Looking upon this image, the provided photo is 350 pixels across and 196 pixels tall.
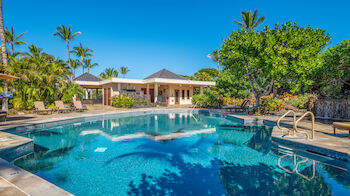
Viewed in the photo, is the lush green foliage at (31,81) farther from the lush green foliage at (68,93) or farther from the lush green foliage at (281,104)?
the lush green foliage at (281,104)

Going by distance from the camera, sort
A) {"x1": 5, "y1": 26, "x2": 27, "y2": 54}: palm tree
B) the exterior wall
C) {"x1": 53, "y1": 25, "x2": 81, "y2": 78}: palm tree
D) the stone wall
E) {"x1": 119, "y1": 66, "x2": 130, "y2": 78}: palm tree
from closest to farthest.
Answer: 1. the stone wall
2. the exterior wall
3. {"x1": 5, "y1": 26, "x2": 27, "y2": 54}: palm tree
4. {"x1": 53, "y1": 25, "x2": 81, "y2": 78}: palm tree
5. {"x1": 119, "y1": 66, "x2": 130, "y2": 78}: palm tree

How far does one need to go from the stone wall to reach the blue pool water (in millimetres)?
7367

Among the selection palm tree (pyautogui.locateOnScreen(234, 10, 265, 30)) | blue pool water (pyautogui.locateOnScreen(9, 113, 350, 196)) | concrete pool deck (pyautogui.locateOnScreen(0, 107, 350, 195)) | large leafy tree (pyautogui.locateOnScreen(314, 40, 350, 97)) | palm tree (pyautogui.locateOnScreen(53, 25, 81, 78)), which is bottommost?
blue pool water (pyautogui.locateOnScreen(9, 113, 350, 196))

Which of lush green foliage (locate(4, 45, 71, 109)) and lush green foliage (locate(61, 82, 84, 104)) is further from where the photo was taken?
lush green foliage (locate(61, 82, 84, 104))

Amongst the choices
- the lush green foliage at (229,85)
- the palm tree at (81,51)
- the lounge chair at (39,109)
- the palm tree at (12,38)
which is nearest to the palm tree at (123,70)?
the palm tree at (81,51)

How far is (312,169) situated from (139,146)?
5.51 meters

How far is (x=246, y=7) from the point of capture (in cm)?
2667

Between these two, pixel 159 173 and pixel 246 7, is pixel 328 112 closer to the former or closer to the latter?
pixel 159 173

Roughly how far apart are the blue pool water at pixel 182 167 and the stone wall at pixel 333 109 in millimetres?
7367

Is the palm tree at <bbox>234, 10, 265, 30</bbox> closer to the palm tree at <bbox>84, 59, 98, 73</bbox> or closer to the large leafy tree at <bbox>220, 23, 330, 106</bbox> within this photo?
the large leafy tree at <bbox>220, 23, 330, 106</bbox>

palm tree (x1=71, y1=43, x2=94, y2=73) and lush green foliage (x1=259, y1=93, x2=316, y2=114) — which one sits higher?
palm tree (x1=71, y1=43, x2=94, y2=73)

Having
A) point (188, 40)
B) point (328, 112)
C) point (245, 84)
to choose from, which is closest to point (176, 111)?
point (245, 84)

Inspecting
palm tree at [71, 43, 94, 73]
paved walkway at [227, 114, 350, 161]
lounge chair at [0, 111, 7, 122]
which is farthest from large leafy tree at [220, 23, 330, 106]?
palm tree at [71, 43, 94, 73]

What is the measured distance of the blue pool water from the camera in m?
3.80
